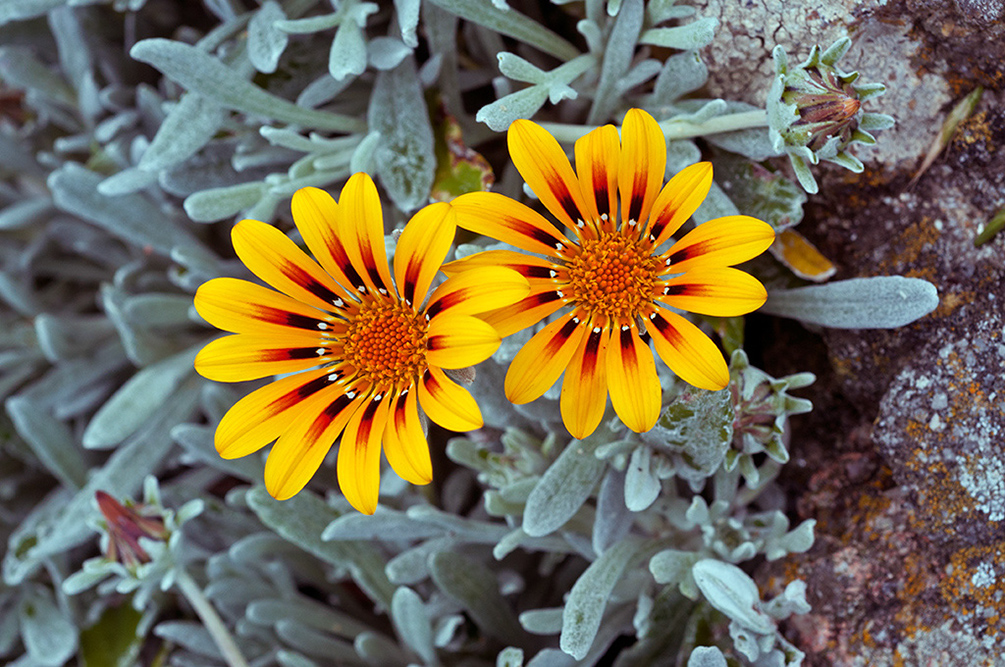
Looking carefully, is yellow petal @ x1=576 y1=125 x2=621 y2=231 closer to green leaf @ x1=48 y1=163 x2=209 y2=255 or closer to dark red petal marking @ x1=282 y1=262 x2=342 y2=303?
dark red petal marking @ x1=282 y1=262 x2=342 y2=303

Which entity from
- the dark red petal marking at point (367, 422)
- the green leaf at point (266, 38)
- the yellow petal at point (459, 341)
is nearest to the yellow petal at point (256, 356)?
the dark red petal marking at point (367, 422)

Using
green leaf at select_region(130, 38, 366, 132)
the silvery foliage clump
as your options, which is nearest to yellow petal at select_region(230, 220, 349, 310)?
the silvery foliage clump

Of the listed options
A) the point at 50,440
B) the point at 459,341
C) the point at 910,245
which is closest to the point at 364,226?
the point at 459,341

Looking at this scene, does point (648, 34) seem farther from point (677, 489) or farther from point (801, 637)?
point (801, 637)

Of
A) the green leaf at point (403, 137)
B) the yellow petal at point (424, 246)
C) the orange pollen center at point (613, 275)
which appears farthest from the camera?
the green leaf at point (403, 137)

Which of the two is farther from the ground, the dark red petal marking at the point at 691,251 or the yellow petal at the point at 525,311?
the dark red petal marking at the point at 691,251

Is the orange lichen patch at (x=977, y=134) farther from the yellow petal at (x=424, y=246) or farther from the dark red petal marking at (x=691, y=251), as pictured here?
the yellow petal at (x=424, y=246)
